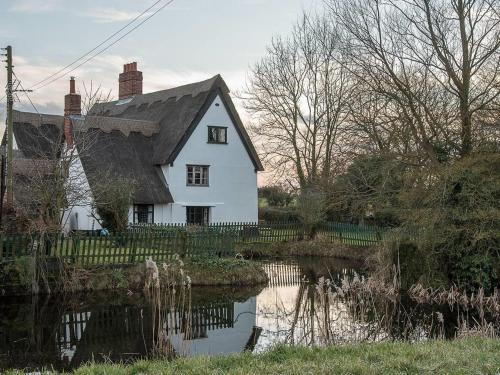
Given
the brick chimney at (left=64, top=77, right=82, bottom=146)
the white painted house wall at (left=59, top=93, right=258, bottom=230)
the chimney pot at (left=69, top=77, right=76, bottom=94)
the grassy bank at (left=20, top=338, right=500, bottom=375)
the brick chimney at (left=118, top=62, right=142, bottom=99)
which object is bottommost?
the grassy bank at (left=20, top=338, right=500, bottom=375)

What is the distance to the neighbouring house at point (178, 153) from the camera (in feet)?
103

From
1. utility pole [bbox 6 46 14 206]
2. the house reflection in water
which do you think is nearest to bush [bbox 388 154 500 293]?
the house reflection in water

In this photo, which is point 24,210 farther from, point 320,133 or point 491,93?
point 320,133

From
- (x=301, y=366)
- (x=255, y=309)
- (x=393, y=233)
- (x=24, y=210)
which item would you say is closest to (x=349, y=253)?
(x=393, y=233)

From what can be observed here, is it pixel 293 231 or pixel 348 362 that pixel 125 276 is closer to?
pixel 348 362

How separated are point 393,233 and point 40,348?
11.5 m

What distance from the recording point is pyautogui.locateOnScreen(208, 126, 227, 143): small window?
33875mm

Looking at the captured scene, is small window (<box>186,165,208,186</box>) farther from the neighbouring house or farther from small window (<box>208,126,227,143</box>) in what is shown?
small window (<box>208,126,227,143</box>)

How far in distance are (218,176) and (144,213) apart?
5226mm

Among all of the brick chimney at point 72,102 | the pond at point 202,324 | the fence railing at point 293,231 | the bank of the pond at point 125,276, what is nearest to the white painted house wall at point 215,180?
the fence railing at point 293,231

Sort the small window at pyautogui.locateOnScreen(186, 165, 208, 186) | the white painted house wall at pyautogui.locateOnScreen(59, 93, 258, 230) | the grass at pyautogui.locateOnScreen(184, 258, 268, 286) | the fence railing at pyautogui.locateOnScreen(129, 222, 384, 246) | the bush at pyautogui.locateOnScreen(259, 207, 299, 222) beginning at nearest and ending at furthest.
Result: the grass at pyautogui.locateOnScreen(184, 258, 268, 286) < the fence railing at pyautogui.locateOnScreen(129, 222, 384, 246) < the white painted house wall at pyautogui.locateOnScreen(59, 93, 258, 230) < the small window at pyautogui.locateOnScreen(186, 165, 208, 186) < the bush at pyautogui.locateOnScreen(259, 207, 299, 222)

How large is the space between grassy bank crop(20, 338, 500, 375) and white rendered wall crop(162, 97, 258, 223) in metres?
25.2

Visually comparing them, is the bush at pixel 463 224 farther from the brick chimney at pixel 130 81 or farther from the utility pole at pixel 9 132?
the brick chimney at pixel 130 81

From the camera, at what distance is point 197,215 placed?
33.7 meters
